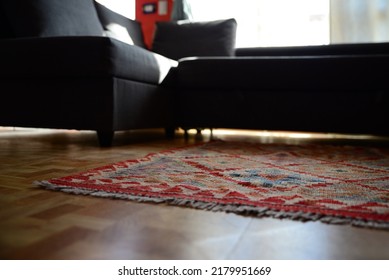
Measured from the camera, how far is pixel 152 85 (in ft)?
5.59

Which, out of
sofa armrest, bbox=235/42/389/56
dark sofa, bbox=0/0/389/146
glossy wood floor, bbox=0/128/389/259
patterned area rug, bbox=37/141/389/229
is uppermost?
sofa armrest, bbox=235/42/389/56

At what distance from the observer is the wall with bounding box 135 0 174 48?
3531 mm

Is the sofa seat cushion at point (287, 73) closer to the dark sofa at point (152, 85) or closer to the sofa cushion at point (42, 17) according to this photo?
the dark sofa at point (152, 85)

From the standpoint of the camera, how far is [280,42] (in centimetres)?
327

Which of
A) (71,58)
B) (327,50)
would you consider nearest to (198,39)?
(327,50)

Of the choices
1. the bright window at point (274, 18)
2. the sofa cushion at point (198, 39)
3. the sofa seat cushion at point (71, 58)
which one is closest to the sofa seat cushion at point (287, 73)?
the sofa seat cushion at point (71, 58)

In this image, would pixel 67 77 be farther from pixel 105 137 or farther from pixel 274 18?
pixel 274 18

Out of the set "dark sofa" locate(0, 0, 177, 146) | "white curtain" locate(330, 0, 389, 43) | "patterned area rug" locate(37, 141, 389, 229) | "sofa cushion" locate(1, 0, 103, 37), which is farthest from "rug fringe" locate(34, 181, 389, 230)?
"white curtain" locate(330, 0, 389, 43)

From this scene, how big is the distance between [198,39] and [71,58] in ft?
4.21

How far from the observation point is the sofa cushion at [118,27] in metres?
2.32

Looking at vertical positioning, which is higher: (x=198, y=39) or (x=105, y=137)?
(x=198, y=39)

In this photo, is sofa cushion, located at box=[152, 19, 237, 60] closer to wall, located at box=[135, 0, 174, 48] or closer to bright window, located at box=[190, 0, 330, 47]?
bright window, located at box=[190, 0, 330, 47]

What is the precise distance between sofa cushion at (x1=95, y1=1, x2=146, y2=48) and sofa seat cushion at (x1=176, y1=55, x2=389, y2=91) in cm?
76

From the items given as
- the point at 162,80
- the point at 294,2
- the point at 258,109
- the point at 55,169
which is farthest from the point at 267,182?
the point at 294,2
